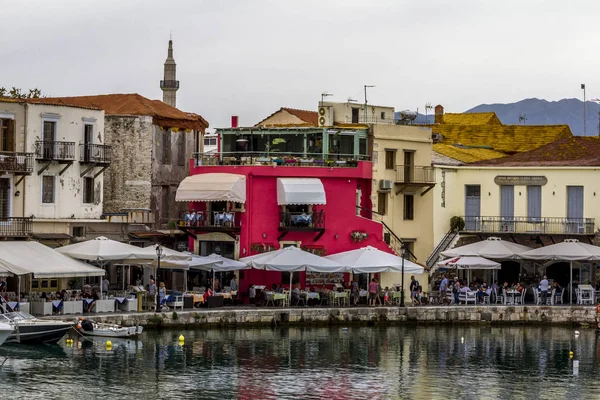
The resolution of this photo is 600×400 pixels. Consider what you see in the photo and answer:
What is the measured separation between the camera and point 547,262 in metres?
71.1

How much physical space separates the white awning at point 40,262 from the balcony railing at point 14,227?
6.16 feet

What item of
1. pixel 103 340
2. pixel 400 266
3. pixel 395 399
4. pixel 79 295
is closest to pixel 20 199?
pixel 79 295

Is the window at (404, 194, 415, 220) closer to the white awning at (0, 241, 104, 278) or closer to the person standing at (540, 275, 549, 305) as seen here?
the person standing at (540, 275, 549, 305)

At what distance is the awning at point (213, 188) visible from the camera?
219 feet

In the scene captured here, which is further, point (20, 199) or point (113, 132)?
point (113, 132)

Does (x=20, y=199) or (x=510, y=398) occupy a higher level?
(x=20, y=199)

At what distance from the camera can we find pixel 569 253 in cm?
6819

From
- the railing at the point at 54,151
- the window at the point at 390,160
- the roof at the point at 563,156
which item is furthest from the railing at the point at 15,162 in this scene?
the roof at the point at 563,156

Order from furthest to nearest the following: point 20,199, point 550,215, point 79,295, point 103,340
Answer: point 550,215
point 20,199
point 79,295
point 103,340

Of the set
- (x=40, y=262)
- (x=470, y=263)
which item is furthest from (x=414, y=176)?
(x=40, y=262)

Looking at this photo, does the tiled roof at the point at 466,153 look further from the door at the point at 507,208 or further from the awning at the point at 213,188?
the awning at the point at 213,188

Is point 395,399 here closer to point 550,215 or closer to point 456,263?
point 456,263

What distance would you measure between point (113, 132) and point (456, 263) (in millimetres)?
17533

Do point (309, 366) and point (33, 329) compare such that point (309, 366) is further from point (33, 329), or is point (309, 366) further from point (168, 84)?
point (168, 84)
